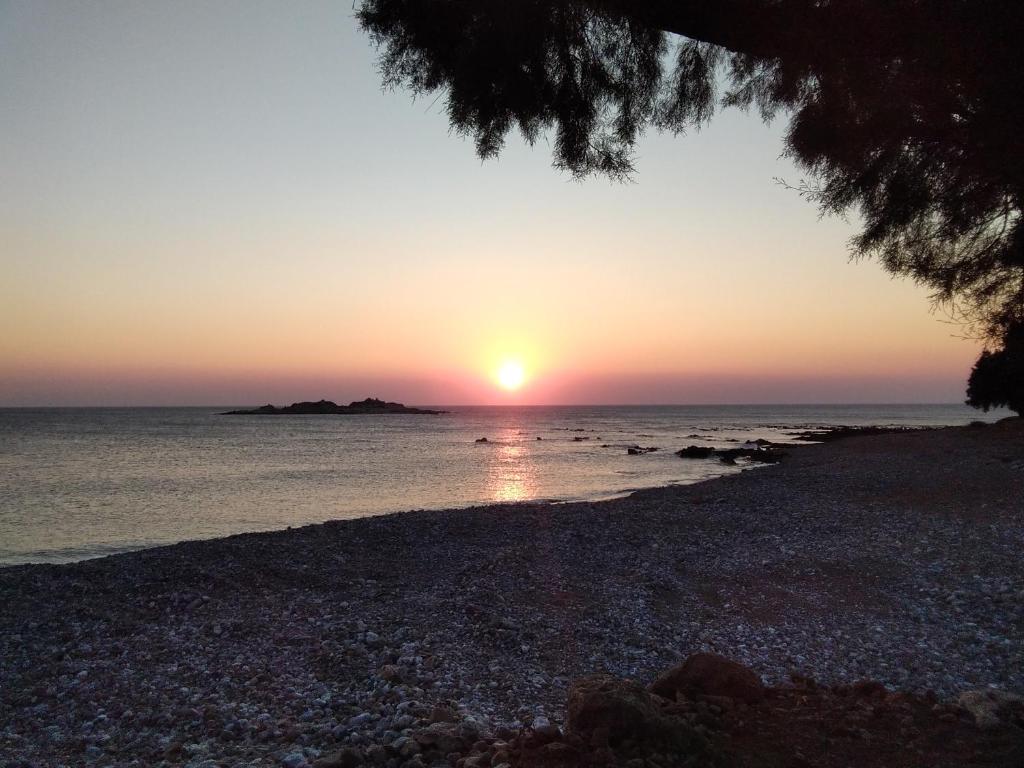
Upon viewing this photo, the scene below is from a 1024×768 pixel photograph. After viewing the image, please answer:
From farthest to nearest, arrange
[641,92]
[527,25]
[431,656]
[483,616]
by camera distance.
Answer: [483,616], [431,656], [641,92], [527,25]

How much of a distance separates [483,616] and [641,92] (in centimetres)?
691

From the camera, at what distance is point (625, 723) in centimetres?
488

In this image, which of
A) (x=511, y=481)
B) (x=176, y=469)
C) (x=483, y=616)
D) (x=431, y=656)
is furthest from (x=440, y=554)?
(x=176, y=469)

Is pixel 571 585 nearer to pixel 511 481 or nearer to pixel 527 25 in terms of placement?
pixel 527 25

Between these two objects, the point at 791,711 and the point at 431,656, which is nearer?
the point at 791,711

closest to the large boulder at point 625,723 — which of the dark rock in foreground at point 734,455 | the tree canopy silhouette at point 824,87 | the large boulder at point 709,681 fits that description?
the large boulder at point 709,681

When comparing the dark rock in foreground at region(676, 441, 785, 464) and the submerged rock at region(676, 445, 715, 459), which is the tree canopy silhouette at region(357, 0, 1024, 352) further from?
the submerged rock at region(676, 445, 715, 459)

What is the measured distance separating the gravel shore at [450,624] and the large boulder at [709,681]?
3.87 feet

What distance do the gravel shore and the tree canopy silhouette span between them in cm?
462

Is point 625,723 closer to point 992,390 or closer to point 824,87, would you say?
point 824,87

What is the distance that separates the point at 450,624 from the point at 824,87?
7409mm

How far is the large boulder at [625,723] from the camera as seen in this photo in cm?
477

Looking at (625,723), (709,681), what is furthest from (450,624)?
(625,723)

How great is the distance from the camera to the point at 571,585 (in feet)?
37.4
